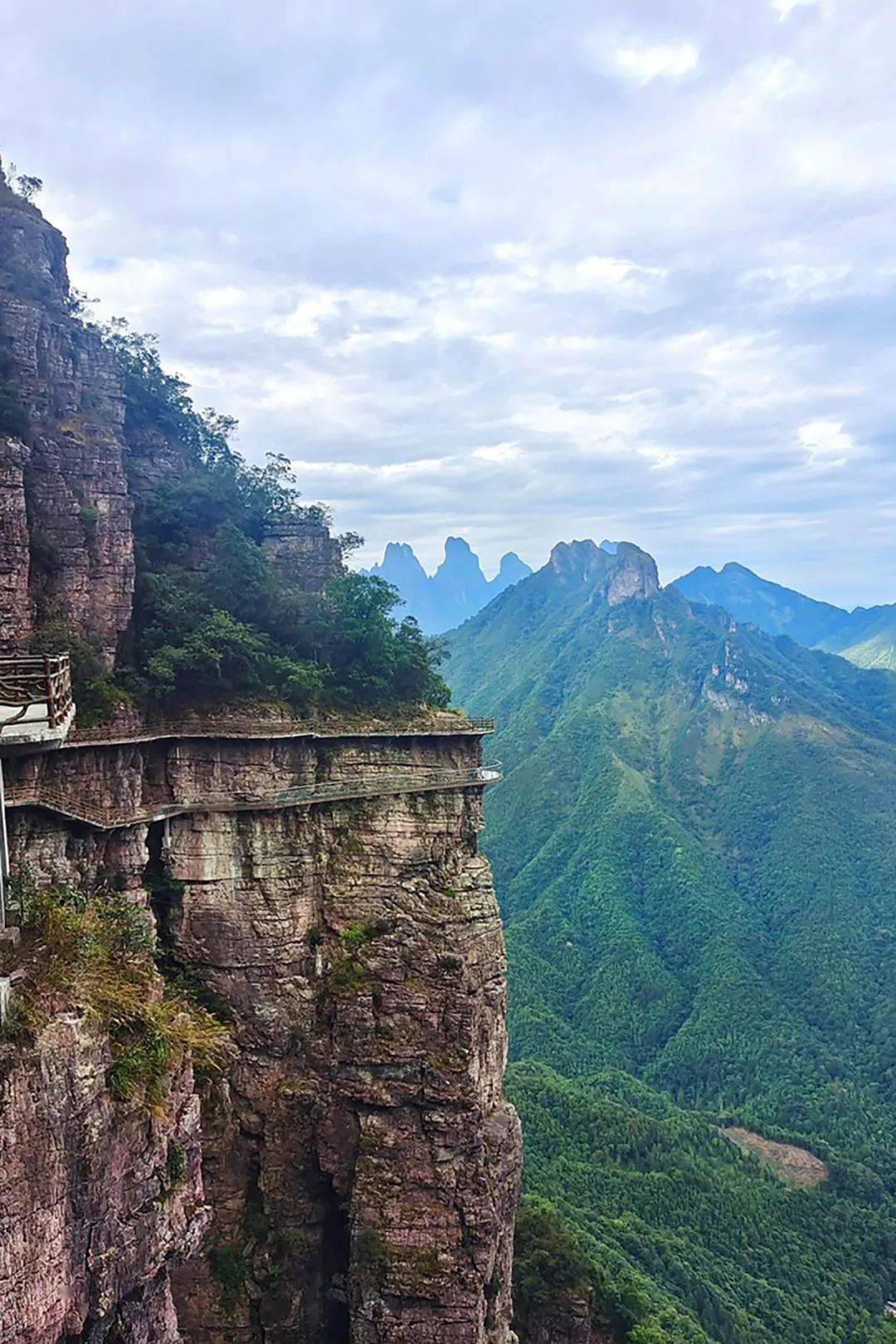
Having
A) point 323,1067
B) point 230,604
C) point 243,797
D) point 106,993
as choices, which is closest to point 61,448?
point 230,604

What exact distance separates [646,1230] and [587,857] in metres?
68.4

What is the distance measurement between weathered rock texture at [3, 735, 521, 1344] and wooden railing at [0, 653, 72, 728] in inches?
255

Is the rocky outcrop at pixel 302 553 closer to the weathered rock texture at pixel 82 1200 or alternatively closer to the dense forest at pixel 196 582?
the dense forest at pixel 196 582

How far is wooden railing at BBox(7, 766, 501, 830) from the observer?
2048 centimetres

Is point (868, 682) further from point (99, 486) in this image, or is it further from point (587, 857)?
point (99, 486)

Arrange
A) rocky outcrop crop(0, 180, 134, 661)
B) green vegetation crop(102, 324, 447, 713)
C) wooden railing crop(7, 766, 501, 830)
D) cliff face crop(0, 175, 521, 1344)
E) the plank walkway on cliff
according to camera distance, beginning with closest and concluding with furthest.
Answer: wooden railing crop(7, 766, 501, 830) → the plank walkway on cliff → cliff face crop(0, 175, 521, 1344) → rocky outcrop crop(0, 180, 134, 661) → green vegetation crop(102, 324, 447, 713)

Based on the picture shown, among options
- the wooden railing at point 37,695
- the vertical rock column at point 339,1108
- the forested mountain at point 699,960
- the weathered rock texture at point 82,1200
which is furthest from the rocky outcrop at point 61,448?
the forested mountain at point 699,960

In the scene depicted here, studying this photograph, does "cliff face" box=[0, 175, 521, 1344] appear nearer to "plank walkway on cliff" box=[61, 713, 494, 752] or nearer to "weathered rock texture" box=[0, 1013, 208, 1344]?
"plank walkway on cliff" box=[61, 713, 494, 752]

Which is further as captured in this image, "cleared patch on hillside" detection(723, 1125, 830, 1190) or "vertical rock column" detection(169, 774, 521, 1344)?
"cleared patch on hillside" detection(723, 1125, 830, 1190)

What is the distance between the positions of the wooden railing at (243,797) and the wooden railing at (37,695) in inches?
207

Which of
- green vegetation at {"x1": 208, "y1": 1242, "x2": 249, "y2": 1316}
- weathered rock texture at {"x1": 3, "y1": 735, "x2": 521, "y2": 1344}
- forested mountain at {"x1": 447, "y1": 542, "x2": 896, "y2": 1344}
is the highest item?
weathered rock texture at {"x1": 3, "y1": 735, "x2": 521, "y2": 1344}

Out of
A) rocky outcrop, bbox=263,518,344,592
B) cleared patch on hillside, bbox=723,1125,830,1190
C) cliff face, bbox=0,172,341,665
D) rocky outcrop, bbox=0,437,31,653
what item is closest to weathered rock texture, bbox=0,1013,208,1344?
rocky outcrop, bbox=0,437,31,653

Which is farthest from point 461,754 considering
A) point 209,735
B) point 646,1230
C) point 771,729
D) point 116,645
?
point 771,729

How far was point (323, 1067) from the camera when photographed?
23.8 meters
